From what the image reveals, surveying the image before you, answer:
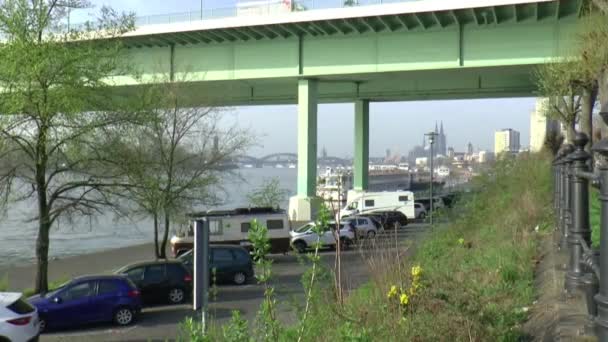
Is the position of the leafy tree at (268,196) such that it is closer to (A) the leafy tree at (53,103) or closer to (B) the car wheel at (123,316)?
(A) the leafy tree at (53,103)

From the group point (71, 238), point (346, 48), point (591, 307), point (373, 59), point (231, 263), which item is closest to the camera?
point (591, 307)

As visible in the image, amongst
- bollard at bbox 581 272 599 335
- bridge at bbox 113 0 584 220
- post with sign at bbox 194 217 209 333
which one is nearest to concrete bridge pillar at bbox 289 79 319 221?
bridge at bbox 113 0 584 220

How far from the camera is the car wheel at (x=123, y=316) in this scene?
15.2 metres

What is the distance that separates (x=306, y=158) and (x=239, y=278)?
57.6ft

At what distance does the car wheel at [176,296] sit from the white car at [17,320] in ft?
19.3

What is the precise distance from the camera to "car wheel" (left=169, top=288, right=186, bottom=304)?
1798 cm

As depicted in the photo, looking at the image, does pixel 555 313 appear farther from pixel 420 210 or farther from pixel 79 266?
pixel 420 210

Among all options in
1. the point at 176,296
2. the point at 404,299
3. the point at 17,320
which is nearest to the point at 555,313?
the point at 404,299

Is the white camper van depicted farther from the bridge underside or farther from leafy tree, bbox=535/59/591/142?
leafy tree, bbox=535/59/591/142

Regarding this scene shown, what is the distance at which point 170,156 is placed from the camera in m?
25.1

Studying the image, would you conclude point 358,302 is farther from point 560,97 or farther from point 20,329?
point 560,97

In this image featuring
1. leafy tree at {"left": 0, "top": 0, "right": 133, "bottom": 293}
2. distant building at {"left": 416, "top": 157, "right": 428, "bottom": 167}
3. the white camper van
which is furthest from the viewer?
distant building at {"left": 416, "top": 157, "right": 428, "bottom": 167}

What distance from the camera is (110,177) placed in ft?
62.7

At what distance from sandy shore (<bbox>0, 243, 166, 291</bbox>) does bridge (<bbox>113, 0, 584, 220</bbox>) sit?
7.76 metres
